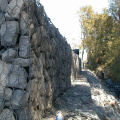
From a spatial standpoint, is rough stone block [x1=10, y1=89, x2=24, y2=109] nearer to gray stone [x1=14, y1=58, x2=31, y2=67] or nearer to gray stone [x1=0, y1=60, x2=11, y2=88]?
gray stone [x1=0, y1=60, x2=11, y2=88]

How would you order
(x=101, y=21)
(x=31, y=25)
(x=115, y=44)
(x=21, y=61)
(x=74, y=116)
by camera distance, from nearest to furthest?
(x=21, y=61) → (x=31, y=25) → (x=74, y=116) → (x=115, y=44) → (x=101, y=21)

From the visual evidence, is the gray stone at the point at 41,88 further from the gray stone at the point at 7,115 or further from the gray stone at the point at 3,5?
the gray stone at the point at 3,5

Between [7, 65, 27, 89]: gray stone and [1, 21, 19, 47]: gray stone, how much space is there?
27cm

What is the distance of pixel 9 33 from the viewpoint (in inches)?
68.3

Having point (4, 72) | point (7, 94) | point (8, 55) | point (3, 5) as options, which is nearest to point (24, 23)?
point (3, 5)

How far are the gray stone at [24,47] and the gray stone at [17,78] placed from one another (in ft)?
0.51

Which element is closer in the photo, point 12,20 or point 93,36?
point 12,20

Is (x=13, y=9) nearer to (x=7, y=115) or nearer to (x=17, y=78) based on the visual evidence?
(x=17, y=78)

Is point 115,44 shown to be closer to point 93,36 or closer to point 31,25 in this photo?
point 93,36

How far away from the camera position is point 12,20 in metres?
1.78

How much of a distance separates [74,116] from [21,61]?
1.34m

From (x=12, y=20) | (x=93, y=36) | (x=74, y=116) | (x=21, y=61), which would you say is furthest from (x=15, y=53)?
(x=93, y=36)

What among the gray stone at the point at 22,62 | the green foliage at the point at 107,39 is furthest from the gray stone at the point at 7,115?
the green foliage at the point at 107,39

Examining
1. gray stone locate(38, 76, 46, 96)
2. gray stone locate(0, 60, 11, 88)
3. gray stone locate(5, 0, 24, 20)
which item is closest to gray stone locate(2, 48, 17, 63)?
gray stone locate(0, 60, 11, 88)
